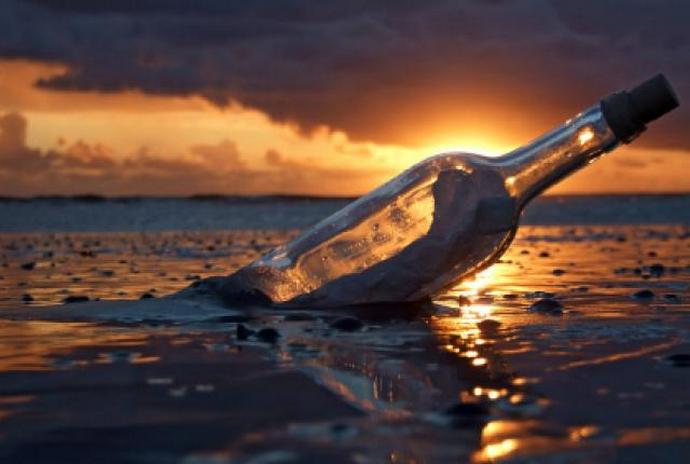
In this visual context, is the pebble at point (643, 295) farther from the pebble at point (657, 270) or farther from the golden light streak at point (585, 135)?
the pebble at point (657, 270)

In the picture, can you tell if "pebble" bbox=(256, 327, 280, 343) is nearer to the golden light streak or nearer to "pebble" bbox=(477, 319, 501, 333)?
"pebble" bbox=(477, 319, 501, 333)

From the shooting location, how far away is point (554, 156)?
13.1 feet

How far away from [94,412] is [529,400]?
40.2 inches

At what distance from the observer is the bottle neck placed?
3941 millimetres

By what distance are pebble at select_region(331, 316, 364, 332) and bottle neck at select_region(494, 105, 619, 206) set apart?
A: 2.94ft

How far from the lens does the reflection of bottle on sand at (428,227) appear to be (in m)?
3.99

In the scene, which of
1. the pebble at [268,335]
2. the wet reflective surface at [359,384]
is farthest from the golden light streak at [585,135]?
the pebble at [268,335]

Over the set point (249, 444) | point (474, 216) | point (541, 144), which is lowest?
point (249, 444)

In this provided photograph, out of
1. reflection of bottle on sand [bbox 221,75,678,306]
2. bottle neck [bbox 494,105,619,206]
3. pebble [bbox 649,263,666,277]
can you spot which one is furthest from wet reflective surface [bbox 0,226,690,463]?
pebble [bbox 649,263,666,277]

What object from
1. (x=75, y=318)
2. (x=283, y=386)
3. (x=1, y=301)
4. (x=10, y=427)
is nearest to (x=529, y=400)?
(x=283, y=386)

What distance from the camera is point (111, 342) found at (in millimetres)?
3355

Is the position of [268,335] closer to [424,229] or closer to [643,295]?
[424,229]

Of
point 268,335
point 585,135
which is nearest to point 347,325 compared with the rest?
point 268,335

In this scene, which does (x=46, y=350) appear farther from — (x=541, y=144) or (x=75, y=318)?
(x=541, y=144)
